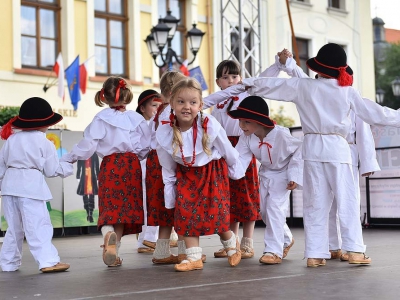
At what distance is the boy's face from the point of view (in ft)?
22.7

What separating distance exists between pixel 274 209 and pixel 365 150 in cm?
94

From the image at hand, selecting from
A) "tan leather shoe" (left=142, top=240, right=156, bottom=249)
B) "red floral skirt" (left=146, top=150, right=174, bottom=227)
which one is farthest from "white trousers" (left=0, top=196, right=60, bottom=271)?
"tan leather shoe" (left=142, top=240, right=156, bottom=249)

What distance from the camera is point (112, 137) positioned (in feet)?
23.2

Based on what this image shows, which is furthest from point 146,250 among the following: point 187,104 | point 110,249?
point 187,104

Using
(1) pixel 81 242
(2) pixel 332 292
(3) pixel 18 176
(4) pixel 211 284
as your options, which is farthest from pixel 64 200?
Result: (2) pixel 332 292

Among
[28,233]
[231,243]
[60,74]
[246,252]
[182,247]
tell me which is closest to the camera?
[231,243]

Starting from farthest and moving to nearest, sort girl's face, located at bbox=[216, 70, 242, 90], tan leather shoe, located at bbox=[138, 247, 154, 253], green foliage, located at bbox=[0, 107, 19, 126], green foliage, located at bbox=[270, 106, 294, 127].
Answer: green foliage, located at bbox=[270, 106, 294, 127] < green foliage, located at bbox=[0, 107, 19, 126] < tan leather shoe, located at bbox=[138, 247, 154, 253] < girl's face, located at bbox=[216, 70, 242, 90]

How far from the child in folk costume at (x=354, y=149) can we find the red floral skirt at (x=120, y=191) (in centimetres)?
161

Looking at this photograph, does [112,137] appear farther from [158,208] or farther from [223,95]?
[223,95]

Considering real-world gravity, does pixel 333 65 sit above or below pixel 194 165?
above

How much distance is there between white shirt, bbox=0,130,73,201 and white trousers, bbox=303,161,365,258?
2.10 metres

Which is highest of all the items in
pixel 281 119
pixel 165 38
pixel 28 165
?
pixel 165 38

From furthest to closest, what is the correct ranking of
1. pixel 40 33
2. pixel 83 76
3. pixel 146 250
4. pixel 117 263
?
pixel 40 33 < pixel 83 76 < pixel 146 250 < pixel 117 263

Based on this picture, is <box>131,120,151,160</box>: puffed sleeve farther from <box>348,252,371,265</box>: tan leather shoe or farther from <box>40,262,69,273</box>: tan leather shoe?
<box>348,252,371,265</box>: tan leather shoe
